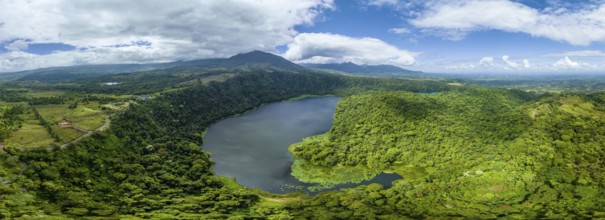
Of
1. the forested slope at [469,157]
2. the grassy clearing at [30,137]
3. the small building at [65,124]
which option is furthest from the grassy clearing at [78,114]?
the forested slope at [469,157]

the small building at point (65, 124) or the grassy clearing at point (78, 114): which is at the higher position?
the grassy clearing at point (78, 114)

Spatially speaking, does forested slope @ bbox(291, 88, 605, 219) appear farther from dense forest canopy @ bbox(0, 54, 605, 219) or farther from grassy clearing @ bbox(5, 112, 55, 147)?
grassy clearing @ bbox(5, 112, 55, 147)

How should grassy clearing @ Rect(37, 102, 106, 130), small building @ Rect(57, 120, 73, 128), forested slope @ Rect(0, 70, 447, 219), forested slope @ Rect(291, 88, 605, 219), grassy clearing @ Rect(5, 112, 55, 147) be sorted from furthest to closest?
grassy clearing @ Rect(37, 102, 106, 130) < small building @ Rect(57, 120, 73, 128) < grassy clearing @ Rect(5, 112, 55, 147) < forested slope @ Rect(291, 88, 605, 219) < forested slope @ Rect(0, 70, 447, 219)

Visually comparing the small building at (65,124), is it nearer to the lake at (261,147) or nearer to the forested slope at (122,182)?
the forested slope at (122,182)

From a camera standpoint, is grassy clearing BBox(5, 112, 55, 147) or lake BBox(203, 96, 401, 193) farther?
lake BBox(203, 96, 401, 193)

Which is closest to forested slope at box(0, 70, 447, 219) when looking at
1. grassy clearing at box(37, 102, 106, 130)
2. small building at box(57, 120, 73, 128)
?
grassy clearing at box(37, 102, 106, 130)

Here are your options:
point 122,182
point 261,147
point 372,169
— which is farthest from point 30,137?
point 372,169

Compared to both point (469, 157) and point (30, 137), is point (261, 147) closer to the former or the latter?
point (30, 137)
